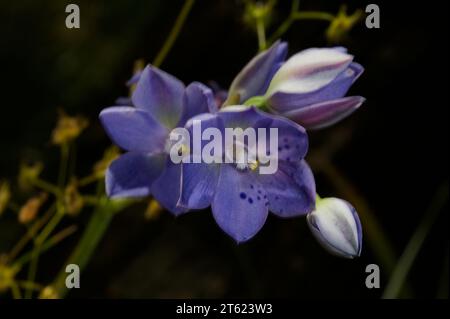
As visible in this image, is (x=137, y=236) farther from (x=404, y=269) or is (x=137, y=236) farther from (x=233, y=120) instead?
(x=233, y=120)

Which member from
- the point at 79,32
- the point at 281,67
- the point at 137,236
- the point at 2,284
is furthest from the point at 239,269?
the point at 79,32

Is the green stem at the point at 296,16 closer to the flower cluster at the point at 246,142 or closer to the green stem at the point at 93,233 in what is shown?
the flower cluster at the point at 246,142

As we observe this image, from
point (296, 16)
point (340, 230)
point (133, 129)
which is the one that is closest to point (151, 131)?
point (133, 129)

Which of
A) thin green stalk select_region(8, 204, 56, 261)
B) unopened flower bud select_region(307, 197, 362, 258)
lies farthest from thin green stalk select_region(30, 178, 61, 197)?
unopened flower bud select_region(307, 197, 362, 258)

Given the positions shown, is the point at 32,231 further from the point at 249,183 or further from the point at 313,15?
the point at 313,15

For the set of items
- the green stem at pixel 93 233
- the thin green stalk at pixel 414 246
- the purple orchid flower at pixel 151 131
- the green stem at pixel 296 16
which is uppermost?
the green stem at pixel 296 16

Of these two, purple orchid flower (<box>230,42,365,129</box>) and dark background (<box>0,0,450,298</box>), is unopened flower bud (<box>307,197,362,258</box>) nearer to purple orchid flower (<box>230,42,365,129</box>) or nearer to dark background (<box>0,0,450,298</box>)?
purple orchid flower (<box>230,42,365,129</box>)

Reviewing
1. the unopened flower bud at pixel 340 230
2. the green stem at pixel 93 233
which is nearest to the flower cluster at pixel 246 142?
the unopened flower bud at pixel 340 230
